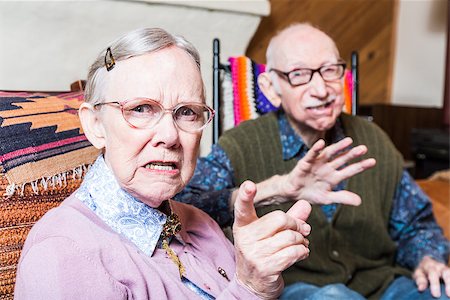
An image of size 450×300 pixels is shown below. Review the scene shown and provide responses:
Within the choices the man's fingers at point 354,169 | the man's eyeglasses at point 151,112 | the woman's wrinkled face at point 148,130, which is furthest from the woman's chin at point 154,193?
the man's fingers at point 354,169

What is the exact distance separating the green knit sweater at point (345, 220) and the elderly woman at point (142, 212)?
53 cm

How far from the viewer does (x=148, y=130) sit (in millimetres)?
857

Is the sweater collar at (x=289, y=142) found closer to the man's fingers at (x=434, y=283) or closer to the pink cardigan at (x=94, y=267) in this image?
the man's fingers at (x=434, y=283)

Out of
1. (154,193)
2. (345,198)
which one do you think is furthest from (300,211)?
(345,198)

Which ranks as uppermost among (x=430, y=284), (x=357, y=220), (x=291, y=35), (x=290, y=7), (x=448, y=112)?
(x=290, y=7)

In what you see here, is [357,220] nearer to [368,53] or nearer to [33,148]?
[33,148]

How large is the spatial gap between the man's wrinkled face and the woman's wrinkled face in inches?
26.0

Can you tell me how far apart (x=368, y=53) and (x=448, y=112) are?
A: 0.67m

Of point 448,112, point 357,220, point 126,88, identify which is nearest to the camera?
point 126,88

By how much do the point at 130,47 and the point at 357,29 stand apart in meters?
2.44

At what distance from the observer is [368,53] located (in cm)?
324

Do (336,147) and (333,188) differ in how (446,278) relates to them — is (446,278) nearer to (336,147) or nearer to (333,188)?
(333,188)

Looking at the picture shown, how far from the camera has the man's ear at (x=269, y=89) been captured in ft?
5.27

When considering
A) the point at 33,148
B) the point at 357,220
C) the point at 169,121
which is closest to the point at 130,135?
the point at 169,121
